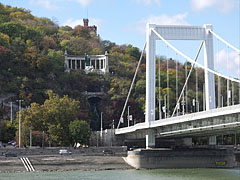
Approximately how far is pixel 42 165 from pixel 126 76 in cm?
7493

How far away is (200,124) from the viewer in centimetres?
6569

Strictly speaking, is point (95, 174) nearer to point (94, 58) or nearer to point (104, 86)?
point (104, 86)

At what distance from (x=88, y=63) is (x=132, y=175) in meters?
83.1

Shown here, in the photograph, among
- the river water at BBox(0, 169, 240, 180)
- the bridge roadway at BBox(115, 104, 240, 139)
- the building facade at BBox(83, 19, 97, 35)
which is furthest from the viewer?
the building facade at BBox(83, 19, 97, 35)

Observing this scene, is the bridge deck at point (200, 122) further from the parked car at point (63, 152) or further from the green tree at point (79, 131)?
the green tree at point (79, 131)

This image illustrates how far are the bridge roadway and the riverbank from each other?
5774 mm

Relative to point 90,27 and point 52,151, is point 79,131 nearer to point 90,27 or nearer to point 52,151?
point 52,151

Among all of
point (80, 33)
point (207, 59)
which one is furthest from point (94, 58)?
point (207, 59)

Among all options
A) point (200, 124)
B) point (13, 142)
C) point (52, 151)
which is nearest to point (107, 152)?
point (52, 151)

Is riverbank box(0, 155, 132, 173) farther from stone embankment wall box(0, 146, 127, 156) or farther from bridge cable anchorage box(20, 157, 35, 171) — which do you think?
stone embankment wall box(0, 146, 127, 156)

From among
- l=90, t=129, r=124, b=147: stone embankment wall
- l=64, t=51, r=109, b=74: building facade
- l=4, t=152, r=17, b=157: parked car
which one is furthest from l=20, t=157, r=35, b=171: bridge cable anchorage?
l=64, t=51, r=109, b=74: building facade

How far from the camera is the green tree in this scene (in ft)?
313

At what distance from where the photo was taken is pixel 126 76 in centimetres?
14512

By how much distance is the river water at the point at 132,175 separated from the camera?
2397 inches
